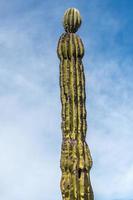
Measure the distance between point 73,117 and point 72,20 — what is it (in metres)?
2.84

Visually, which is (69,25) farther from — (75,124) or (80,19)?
Result: (75,124)

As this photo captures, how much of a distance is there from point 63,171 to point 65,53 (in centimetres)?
316

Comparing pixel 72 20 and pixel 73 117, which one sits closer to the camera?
pixel 73 117

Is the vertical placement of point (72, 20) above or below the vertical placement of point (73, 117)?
above

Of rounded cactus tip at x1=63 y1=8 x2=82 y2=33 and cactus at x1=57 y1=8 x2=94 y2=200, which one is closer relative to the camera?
cactus at x1=57 y1=8 x2=94 y2=200

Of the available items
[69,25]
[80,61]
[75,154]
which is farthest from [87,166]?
[69,25]

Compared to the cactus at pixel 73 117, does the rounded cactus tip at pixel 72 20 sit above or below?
above

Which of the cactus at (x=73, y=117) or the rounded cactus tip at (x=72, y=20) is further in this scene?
the rounded cactus tip at (x=72, y=20)

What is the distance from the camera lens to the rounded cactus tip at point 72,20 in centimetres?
1428

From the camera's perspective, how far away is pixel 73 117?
1326 centimetres

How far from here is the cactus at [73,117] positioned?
41.8 feet

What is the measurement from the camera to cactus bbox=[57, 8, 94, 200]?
1273 centimetres

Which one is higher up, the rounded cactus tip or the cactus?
the rounded cactus tip

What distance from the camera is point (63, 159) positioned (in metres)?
12.9
